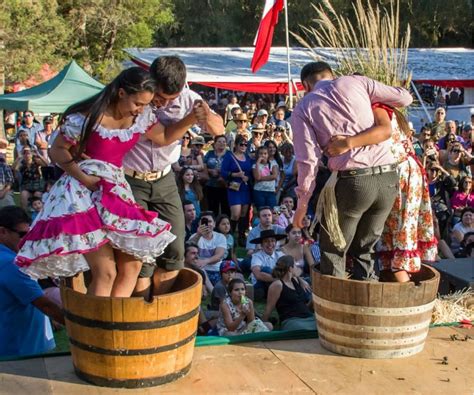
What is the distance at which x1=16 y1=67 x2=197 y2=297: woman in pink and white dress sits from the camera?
3.58 m

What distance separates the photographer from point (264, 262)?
27.4 feet

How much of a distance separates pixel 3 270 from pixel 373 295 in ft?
6.94

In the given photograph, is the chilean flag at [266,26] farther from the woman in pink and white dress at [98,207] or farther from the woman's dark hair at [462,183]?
the woman in pink and white dress at [98,207]

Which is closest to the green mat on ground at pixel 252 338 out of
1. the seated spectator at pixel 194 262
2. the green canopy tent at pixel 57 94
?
the seated spectator at pixel 194 262

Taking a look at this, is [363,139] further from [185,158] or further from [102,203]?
[185,158]

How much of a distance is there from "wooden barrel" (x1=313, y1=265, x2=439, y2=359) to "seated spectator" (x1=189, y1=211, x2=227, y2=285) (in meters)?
4.21

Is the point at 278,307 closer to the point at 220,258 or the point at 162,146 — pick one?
the point at 220,258

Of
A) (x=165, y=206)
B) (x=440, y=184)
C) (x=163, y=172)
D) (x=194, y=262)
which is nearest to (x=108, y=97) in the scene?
(x=163, y=172)

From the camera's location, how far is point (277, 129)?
14.7 meters

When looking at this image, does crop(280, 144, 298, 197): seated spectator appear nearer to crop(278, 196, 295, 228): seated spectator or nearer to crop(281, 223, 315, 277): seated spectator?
crop(278, 196, 295, 228): seated spectator

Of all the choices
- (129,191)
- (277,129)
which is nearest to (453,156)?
(277,129)

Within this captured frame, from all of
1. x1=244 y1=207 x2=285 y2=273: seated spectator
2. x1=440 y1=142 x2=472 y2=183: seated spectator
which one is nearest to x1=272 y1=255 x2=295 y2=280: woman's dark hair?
x1=244 y1=207 x2=285 y2=273: seated spectator

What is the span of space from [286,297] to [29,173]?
5.81m

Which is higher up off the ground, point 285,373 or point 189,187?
point 285,373
